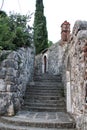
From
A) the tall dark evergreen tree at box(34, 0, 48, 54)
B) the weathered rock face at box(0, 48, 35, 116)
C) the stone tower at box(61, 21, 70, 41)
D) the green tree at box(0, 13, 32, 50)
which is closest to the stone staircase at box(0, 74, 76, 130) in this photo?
the weathered rock face at box(0, 48, 35, 116)

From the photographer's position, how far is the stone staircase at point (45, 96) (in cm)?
805

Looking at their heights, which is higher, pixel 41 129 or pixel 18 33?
pixel 18 33

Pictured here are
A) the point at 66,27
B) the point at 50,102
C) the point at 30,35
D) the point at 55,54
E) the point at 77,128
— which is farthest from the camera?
the point at 55,54

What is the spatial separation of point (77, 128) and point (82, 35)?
2.08 m

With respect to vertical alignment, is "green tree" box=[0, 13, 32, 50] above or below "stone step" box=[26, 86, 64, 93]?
above

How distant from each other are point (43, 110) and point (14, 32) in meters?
2.71

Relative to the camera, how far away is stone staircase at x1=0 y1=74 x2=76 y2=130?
19.9 ft

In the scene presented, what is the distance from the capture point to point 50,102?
27.5 ft

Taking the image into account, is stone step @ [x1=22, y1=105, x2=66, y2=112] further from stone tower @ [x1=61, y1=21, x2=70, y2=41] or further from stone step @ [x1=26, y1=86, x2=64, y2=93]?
stone tower @ [x1=61, y1=21, x2=70, y2=41]

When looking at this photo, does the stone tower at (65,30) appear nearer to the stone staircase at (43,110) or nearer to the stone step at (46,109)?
the stone staircase at (43,110)

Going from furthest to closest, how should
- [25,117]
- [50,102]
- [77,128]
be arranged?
[50,102] < [25,117] < [77,128]

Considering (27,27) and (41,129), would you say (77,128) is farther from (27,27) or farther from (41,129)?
(27,27)

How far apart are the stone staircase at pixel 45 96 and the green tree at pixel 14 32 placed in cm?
172

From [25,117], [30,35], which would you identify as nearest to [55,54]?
[30,35]
